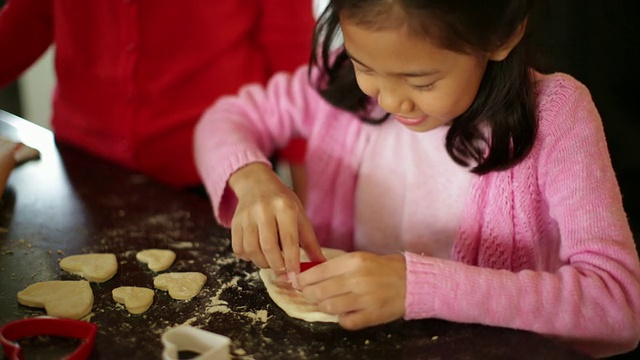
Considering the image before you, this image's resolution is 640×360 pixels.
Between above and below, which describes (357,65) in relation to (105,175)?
above

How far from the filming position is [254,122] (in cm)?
124

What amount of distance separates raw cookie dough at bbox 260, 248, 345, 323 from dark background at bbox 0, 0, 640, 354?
73cm

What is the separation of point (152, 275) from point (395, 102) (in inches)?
15.5

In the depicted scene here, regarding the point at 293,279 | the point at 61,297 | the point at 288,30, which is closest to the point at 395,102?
the point at 293,279

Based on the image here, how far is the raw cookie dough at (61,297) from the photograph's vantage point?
Result: 880 millimetres

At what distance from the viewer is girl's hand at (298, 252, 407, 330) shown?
33.0 inches

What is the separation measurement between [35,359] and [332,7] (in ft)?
1.81

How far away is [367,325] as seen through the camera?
842 mm

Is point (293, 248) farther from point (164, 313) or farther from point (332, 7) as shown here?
point (332, 7)

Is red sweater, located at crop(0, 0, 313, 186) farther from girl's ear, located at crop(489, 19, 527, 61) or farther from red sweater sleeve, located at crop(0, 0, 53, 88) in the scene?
girl's ear, located at crop(489, 19, 527, 61)

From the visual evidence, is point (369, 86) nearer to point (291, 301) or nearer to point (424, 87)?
point (424, 87)

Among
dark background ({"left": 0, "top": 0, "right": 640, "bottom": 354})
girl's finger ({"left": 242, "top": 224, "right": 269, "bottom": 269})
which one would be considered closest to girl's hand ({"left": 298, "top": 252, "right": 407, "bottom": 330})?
girl's finger ({"left": 242, "top": 224, "right": 269, "bottom": 269})

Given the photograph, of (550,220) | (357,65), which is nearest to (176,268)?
(357,65)

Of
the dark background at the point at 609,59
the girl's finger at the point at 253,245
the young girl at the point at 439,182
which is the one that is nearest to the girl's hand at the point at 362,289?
the young girl at the point at 439,182
